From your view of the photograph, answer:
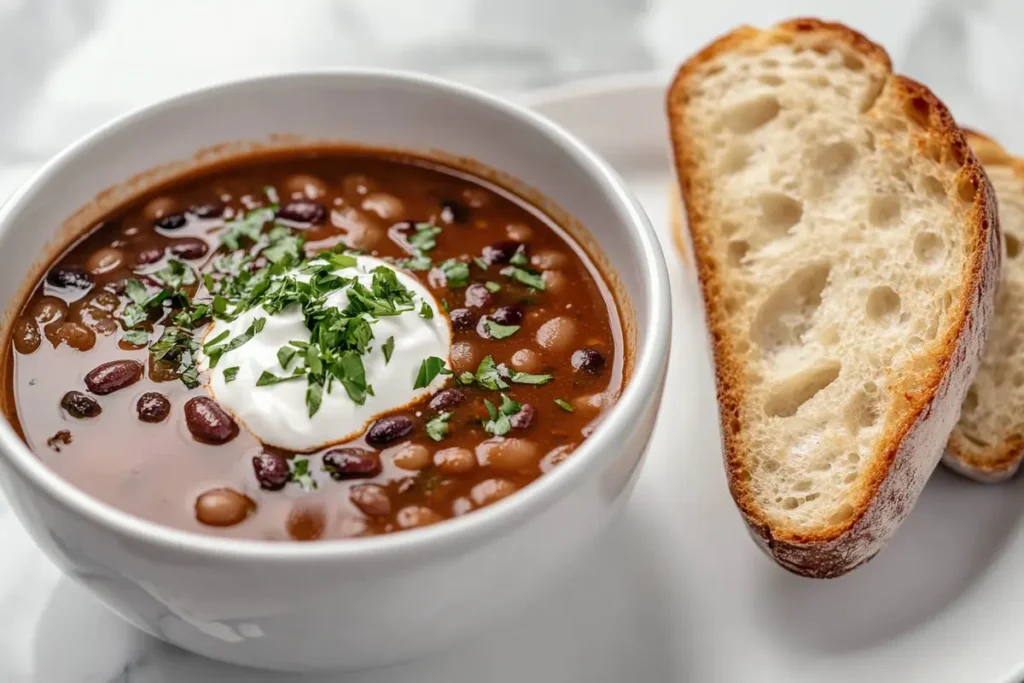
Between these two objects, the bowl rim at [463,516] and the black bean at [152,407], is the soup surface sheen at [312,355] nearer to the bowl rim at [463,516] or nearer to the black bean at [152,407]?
the black bean at [152,407]

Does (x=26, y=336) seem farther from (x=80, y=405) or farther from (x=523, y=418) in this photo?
(x=523, y=418)

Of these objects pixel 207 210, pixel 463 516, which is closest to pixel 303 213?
pixel 207 210

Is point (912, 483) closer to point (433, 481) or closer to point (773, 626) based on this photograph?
point (773, 626)

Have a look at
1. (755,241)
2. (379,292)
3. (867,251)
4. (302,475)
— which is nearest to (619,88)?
(755,241)

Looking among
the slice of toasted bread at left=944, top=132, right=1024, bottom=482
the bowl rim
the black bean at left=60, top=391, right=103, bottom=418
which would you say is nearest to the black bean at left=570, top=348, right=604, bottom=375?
the bowl rim

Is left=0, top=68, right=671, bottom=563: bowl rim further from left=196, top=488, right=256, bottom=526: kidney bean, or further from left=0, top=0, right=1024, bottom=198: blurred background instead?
left=0, top=0, right=1024, bottom=198: blurred background
